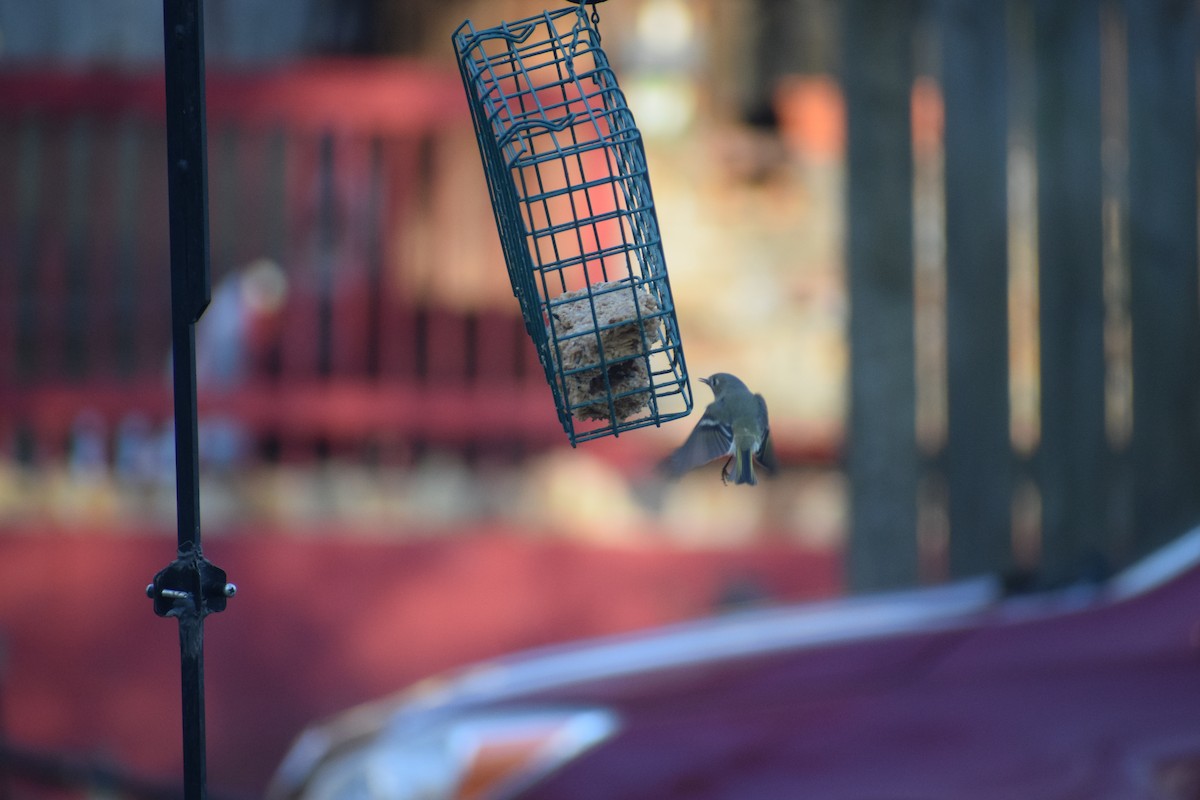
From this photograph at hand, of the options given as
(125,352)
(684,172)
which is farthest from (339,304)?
(684,172)

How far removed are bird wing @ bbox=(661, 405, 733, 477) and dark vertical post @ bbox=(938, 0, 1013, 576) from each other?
3191 millimetres

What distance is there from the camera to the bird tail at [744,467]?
4.67ft

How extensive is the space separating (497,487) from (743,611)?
3.47 ft

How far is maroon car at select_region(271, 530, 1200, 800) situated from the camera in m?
2.22

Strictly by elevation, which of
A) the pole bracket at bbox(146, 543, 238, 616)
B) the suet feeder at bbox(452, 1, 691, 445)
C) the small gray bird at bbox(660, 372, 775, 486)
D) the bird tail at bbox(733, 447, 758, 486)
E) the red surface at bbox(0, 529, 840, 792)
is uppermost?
the suet feeder at bbox(452, 1, 691, 445)

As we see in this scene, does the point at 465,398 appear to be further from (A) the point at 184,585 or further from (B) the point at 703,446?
(A) the point at 184,585

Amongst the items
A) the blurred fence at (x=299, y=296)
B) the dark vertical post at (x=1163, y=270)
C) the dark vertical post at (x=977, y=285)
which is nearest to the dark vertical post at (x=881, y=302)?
the dark vertical post at (x=977, y=285)

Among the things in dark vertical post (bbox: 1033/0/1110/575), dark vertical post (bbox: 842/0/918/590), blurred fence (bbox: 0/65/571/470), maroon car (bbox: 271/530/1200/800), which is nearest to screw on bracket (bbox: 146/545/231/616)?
maroon car (bbox: 271/530/1200/800)

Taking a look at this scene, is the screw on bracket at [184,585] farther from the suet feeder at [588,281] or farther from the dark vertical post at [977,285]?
the dark vertical post at [977,285]

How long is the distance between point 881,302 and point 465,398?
1716mm

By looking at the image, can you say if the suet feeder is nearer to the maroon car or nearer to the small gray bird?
the small gray bird

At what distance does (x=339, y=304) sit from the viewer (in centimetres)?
549

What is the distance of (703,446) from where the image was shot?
148cm

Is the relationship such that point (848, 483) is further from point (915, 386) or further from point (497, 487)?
point (497, 487)
